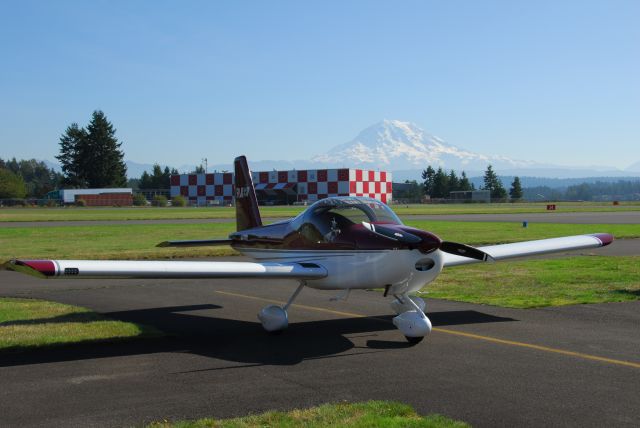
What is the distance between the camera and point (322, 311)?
480 inches

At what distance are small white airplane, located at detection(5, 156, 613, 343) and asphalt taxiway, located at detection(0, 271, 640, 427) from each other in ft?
2.53

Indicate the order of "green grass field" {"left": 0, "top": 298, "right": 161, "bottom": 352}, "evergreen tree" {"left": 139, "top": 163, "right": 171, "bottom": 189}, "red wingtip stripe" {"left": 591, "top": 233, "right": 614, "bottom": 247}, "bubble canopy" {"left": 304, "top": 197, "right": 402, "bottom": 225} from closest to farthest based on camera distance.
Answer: "green grass field" {"left": 0, "top": 298, "right": 161, "bottom": 352}
"bubble canopy" {"left": 304, "top": 197, "right": 402, "bottom": 225}
"red wingtip stripe" {"left": 591, "top": 233, "right": 614, "bottom": 247}
"evergreen tree" {"left": 139, "top": 163, "right": 171, "bottom": 189}

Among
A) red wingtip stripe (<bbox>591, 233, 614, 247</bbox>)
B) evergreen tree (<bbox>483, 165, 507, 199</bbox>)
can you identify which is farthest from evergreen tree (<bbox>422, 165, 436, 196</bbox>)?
red wingtip stripe (<bbox>591, 233, 614, 247</bbox>)

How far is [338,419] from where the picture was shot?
5.88 m

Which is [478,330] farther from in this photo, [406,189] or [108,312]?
[406,189]

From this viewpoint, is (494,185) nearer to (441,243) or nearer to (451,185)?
(451,185)

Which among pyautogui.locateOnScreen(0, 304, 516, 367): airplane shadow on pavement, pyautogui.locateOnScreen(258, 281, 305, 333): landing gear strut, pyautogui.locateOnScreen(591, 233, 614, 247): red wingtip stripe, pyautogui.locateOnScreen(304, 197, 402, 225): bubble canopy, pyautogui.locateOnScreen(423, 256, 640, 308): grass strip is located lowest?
pyautogui.locateOnScreen(0, 304, 516, 367): airplane shadow on pavement

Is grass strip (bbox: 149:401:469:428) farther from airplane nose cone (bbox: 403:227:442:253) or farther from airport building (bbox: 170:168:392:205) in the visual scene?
airport building (bbox: 170:168:392:205)

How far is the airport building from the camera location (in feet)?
349

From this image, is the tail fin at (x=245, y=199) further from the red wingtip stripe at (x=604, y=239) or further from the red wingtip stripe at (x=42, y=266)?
the red wingtip stripe at (x=604, y=239)

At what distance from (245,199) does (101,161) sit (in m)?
136

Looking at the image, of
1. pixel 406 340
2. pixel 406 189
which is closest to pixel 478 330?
pixel 406 340

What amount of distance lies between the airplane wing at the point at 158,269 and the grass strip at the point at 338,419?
3.01 m

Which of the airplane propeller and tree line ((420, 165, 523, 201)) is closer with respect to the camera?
the airplane propeller
